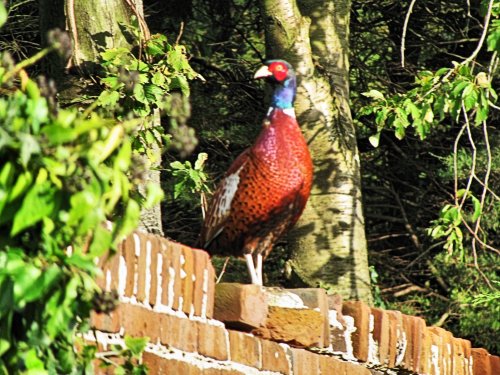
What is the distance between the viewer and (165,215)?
9.48 meters

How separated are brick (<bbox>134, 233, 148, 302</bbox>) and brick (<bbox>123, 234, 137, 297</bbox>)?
0.03 m

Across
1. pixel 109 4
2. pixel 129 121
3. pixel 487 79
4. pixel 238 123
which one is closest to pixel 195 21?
pixel 238 123

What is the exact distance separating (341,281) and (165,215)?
3065 mm

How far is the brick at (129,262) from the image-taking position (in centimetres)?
303

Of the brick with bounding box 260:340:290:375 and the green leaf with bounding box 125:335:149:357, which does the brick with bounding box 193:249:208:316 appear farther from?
the green leaf with bounding box 125:335:149:357

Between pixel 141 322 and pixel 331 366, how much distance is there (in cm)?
120

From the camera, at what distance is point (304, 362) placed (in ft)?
12.8

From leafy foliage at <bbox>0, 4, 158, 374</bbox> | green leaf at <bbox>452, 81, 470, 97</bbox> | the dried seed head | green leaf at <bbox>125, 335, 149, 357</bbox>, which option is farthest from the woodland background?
leafy foliage at <bbox>0, 4, 158, 374</bbox>

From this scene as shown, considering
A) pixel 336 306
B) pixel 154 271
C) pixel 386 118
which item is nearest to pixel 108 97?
pixel 336 306

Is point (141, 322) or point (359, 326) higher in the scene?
point (141, 322)

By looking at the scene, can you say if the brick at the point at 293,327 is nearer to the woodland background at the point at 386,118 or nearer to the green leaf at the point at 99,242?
the woodland background at the point at 386,118

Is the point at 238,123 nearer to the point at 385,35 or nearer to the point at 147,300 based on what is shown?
the point at 385,35

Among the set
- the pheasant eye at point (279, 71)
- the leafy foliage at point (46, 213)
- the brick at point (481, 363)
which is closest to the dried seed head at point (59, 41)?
the leafy foliage at point (46, 213)

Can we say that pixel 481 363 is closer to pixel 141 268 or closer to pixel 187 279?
pixel 187 279
